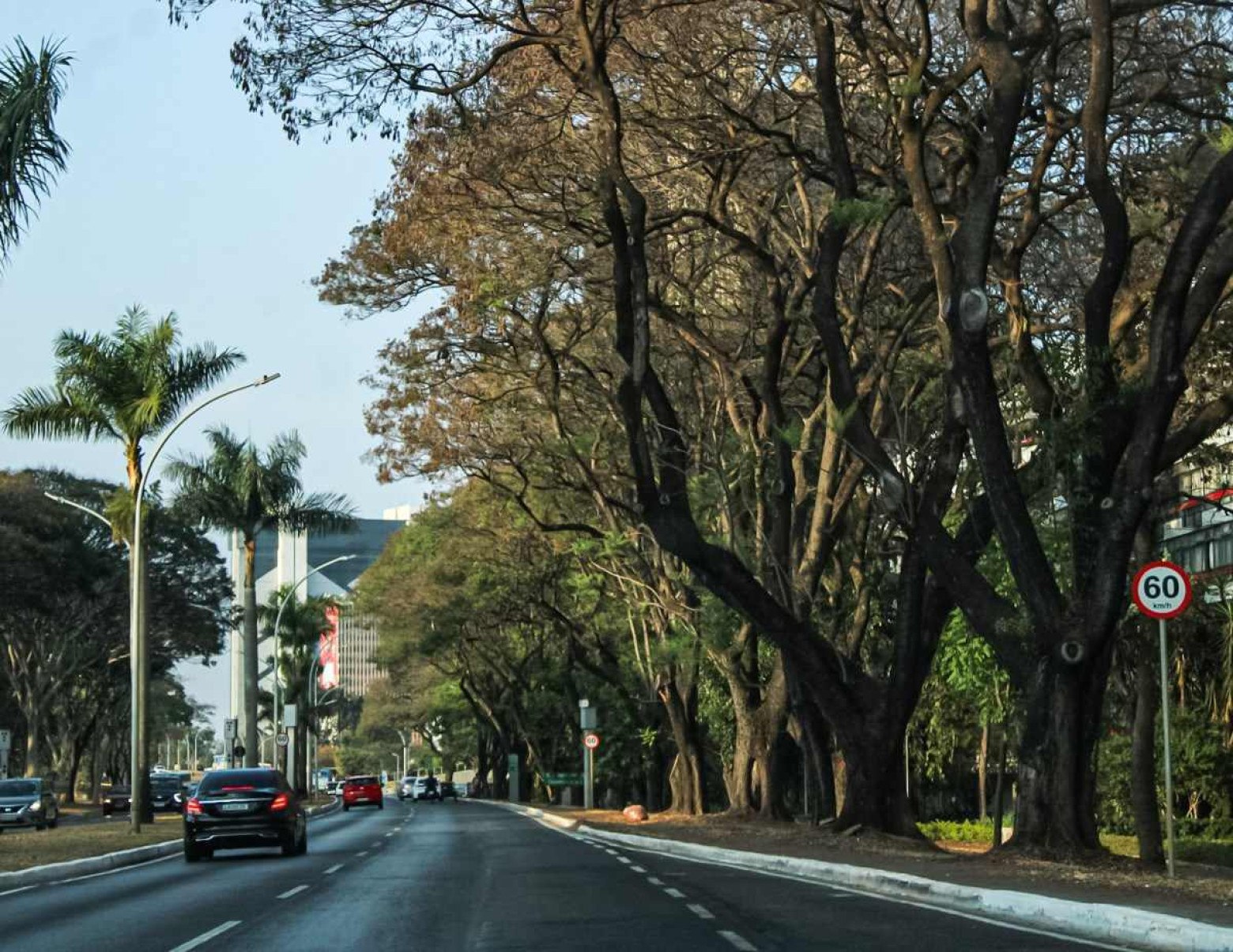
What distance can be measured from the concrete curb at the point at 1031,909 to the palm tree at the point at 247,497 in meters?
30.6

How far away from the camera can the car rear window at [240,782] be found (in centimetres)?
2836

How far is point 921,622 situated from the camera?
1024 inches

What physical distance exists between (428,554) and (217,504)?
645 inches

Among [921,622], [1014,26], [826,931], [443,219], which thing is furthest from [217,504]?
[826,931]

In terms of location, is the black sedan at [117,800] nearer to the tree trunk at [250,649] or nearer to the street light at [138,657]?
the tree trunk at [250,649]

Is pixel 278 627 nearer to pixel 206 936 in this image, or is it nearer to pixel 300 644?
pixel 300 644

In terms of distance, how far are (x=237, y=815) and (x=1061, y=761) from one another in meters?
13.2

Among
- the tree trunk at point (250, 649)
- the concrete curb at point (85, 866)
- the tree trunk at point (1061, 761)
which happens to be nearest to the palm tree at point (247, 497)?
the tree trunk at point (250, 649)

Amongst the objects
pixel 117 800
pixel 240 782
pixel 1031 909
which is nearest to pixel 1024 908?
pixel 1031 909

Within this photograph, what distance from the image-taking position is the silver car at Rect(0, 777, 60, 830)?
48.9 meters

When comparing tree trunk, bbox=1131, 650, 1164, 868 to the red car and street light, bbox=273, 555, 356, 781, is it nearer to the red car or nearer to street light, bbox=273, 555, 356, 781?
street light, bbox=273, 555, 356, 781

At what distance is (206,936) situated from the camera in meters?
14.1

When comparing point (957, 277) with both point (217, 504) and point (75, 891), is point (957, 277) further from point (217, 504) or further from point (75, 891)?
point (217, 504)

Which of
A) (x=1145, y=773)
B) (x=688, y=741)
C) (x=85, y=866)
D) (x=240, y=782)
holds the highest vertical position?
(x=688, y=741)
